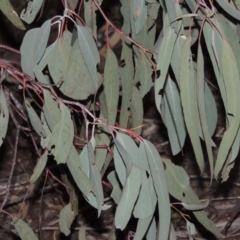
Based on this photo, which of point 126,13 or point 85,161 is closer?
point 85,161

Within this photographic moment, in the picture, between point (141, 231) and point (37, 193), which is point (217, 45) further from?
point (37, 193)

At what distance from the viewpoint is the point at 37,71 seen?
181cm

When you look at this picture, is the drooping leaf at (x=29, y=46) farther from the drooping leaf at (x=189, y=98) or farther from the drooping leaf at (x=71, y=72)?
the drooping leaf at (x=189, y=98)

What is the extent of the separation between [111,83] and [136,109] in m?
0.17

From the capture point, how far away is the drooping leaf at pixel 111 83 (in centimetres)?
196

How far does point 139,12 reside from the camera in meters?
1.95

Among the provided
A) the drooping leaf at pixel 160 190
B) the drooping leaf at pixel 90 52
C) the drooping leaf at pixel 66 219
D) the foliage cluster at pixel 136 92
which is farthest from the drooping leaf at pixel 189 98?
the drooping leaf at pixel 66 219

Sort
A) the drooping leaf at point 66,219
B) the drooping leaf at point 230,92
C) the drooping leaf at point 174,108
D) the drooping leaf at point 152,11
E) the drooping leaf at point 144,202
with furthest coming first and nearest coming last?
the drooping leaf at point 66,219
the drooping leaf at point 152,11
the drooping leaf at point 174,108
the drooping leaf at point 144,202
the drooping leaf at point 230,92

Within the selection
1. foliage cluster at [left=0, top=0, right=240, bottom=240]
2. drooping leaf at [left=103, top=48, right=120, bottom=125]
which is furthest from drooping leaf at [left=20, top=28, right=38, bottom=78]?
drooping leaf at [left=103, top=48, right=120, bottom=125]

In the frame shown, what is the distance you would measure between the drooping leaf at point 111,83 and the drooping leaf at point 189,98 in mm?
318

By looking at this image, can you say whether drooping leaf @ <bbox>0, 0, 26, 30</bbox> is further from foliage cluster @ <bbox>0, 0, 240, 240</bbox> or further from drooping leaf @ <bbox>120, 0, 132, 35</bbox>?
drooping leaf @ <bbox>120, 0, 132, 35</bbox>

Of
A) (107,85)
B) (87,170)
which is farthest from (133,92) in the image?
(87,170)

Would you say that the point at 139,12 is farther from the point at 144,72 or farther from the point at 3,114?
the point at 3,114

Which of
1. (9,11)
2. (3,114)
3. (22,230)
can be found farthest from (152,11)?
(22,230)
